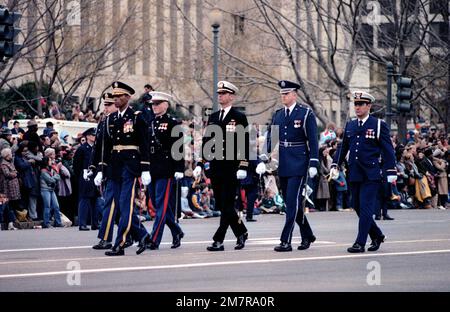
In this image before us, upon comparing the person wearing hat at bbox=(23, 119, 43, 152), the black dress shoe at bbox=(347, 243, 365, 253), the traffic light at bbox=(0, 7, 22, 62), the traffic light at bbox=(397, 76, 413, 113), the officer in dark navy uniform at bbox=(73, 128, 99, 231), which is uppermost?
the traffic light at bbox=(0, 7, 22, 62)

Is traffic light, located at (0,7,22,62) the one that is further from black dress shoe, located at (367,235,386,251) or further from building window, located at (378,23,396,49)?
building window, located at (378,23,396,49)

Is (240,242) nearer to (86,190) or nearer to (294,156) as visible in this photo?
(294,156)

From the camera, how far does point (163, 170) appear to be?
17.2m

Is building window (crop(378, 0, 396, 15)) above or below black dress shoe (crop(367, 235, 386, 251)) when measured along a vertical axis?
above

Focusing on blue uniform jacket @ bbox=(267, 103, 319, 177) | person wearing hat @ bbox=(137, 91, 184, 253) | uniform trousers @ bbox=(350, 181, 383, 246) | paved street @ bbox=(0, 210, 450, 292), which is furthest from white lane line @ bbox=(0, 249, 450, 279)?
person wearing hat @ bbox=(137, 91, 184, 253)

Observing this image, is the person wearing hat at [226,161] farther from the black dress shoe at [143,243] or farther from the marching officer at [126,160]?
the marching officer at [126,160]

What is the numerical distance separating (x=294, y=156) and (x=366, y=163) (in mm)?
954

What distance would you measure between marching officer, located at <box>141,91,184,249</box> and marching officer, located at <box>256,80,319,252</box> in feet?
4.83

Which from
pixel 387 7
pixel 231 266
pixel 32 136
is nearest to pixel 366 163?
pixel 231 266

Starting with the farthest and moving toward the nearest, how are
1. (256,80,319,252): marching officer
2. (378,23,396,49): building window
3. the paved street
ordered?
1. (378,23,396,49): building window
2. (256,80,319,252): marching officer
3. the paved street

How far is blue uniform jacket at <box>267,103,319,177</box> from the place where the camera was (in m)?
16.7

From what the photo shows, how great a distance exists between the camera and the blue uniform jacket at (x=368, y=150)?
54.7 feet
